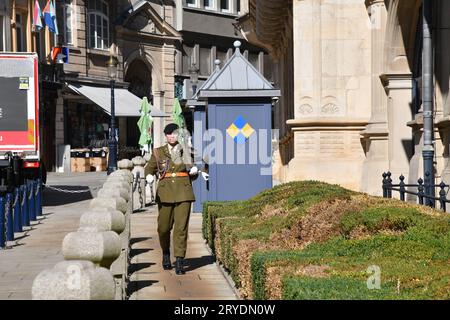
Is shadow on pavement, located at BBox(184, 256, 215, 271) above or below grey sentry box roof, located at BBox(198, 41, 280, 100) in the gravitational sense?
below

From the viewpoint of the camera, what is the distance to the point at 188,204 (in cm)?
1076

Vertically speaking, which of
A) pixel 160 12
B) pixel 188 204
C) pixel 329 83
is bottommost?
pixel 188 204

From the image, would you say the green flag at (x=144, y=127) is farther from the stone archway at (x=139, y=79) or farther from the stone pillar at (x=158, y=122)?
the stone pillar at (x=158, y=122)

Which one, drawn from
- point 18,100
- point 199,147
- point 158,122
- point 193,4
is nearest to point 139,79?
point 158,122

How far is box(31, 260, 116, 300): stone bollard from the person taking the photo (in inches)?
155

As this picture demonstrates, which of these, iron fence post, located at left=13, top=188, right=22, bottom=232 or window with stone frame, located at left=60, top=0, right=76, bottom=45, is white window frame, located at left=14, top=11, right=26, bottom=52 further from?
iron fence post, located at left=13, top=188, right=22, bottom=232

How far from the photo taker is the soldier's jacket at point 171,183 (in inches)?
420

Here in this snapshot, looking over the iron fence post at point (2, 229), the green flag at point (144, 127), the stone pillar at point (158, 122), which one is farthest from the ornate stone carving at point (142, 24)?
the iron fence post at point (2, 229)

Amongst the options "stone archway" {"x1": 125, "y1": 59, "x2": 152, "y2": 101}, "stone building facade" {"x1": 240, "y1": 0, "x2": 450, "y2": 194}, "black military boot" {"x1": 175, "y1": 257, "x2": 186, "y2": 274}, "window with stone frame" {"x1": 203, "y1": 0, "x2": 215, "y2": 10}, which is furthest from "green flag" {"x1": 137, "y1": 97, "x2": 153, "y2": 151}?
"black military boot" {"x1": 175, "y1": 257, "x2": 186, "y2": 274}

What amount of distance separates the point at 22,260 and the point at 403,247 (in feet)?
21.6

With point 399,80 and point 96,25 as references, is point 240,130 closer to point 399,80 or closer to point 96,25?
point 399,80

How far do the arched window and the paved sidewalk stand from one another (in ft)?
124

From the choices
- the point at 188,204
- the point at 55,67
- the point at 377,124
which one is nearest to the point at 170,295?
the point at 188,204
